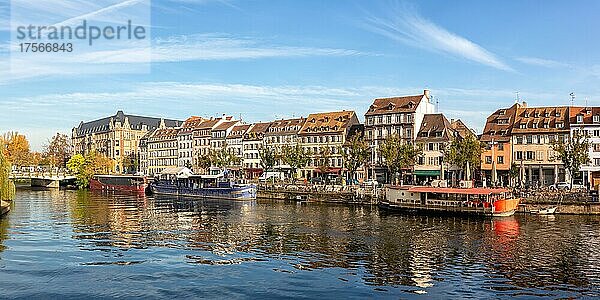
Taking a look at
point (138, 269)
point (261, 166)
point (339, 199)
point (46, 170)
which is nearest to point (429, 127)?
point (339, 199)

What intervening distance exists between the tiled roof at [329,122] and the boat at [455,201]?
160 feet

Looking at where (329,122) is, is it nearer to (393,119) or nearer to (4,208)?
(393,119)

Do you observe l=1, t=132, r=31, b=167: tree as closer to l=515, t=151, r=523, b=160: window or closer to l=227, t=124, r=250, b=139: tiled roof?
l=227, t=124, r=250, b=139: tiled roof

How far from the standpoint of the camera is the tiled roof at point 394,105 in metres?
105

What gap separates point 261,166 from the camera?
129000 mm

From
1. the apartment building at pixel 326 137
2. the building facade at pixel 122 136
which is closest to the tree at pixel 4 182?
the apartment building at pixel 326 137

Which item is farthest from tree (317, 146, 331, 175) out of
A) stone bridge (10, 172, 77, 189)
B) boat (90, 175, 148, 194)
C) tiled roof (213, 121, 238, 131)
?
stone bridge (10, 172, 77, 189)

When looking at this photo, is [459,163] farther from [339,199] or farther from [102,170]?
[102,170]

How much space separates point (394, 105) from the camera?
107562 mm

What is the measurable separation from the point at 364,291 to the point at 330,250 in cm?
1141

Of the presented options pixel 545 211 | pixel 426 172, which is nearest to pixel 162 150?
pixel 426 172

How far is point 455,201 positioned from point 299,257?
2904 cm

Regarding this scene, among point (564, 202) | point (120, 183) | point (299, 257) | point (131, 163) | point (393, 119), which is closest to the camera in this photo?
point (299, 257)

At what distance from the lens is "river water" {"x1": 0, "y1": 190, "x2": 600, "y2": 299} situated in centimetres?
3019
